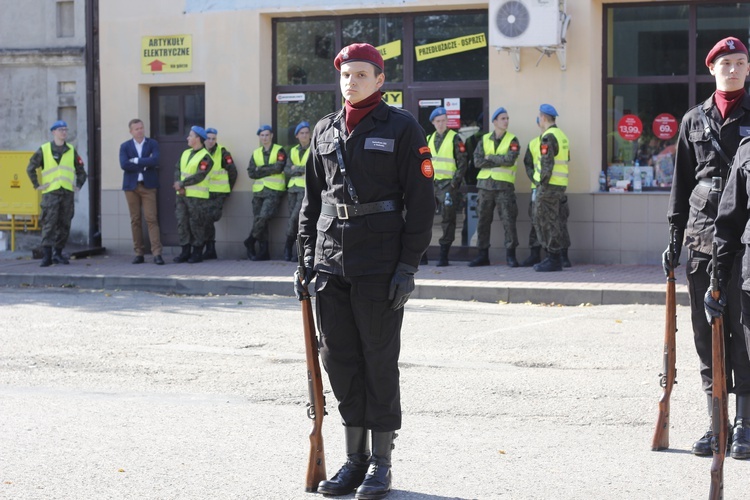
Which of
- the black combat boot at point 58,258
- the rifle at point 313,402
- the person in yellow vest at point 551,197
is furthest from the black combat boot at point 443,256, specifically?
the rifle at point 313,402

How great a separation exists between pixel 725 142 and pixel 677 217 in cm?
50

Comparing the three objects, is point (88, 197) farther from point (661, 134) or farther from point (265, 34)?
point (661, 134)

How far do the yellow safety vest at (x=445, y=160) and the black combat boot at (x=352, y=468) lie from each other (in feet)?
34.5

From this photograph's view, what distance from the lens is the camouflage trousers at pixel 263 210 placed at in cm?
1727

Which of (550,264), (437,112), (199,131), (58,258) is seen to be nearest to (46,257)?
(58,258)

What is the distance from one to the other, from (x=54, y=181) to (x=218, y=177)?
95.5 inches

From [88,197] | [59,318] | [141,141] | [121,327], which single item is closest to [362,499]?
[121,327]

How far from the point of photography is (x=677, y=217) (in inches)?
248

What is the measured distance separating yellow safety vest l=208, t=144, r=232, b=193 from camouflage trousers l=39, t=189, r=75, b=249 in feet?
6.82

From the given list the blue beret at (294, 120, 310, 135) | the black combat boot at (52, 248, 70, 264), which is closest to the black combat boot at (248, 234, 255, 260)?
the blue beret at (294, 120, 310, 135)

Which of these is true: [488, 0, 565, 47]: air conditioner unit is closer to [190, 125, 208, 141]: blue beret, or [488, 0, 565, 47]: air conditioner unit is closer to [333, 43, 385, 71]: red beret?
[190, 125, 208, 141]: blue beret

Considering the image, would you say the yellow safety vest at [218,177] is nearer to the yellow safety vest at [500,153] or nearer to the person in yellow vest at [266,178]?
the person in yellow vest at [266,178]

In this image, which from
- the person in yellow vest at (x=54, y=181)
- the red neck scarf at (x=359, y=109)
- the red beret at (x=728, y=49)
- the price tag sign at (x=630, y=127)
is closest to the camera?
the red neck scarf at (x=359, y=109)

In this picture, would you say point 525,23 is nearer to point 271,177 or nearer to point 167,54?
point 271,177
